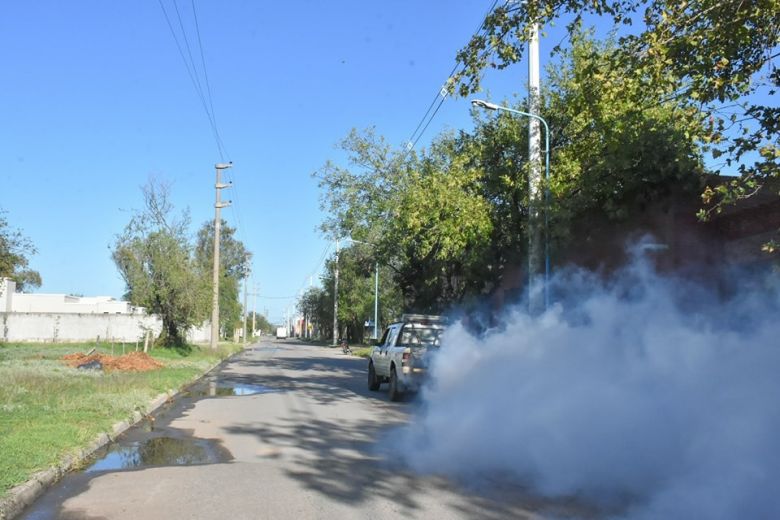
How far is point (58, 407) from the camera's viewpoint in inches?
443

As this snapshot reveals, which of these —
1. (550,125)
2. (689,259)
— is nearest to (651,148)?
(689,259)

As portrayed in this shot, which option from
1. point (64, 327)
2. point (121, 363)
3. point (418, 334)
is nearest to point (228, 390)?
point (121, 363)

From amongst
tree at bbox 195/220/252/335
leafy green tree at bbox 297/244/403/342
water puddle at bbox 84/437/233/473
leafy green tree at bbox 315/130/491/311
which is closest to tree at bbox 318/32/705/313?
leafy green tree at bbox 315/130/491/311

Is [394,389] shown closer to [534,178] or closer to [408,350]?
[408,350]

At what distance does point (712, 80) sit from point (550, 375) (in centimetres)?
512

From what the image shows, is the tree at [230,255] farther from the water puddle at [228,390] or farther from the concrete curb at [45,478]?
the concrete curb at [45,478]

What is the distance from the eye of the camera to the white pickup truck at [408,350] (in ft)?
48.8

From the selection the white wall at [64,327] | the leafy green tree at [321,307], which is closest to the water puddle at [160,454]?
the white wall at [64,327]

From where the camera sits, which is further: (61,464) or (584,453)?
(61,464)

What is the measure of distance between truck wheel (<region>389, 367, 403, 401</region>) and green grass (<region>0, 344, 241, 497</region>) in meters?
5.27

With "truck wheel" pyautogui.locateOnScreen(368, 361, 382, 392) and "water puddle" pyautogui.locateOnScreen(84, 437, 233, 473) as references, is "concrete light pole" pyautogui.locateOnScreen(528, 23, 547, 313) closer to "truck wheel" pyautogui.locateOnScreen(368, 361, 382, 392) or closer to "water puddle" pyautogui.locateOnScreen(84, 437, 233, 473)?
"truck wheel" pyautogui.locateOnScreen(368, 361, 382, 392)

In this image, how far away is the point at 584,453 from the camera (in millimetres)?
6969

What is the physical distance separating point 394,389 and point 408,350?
112 centimetres

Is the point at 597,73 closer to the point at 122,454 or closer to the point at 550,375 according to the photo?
the point at 550,375
